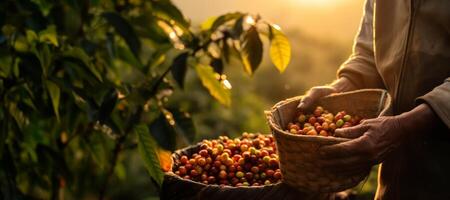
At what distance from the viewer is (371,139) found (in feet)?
5.55

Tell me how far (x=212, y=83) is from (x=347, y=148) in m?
1.06

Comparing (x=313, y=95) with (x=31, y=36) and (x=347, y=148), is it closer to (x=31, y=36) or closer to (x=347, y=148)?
(x=347, y=148)

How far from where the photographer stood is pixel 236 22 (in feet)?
8.39

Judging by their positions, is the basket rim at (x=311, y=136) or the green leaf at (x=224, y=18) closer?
the basket rim at (x=311, y=136)

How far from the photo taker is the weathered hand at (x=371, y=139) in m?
1.68

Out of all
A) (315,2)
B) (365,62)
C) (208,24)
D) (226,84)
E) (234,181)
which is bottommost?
(315,2)

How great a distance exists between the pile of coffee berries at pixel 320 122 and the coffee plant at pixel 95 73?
43cm

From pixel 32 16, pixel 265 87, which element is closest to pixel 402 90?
pixel 32 16

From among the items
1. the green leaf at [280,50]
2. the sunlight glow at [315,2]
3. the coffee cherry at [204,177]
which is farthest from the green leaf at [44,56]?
the sunlight glow at [315,2]

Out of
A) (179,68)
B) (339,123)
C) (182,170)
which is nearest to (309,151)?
(339,123)

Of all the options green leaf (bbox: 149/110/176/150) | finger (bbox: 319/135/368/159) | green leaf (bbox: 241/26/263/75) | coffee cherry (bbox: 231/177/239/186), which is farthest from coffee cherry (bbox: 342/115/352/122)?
green leaf (bbox: 149/110/176/150)

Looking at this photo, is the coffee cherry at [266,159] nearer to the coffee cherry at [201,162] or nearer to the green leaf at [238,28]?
the coffee cherry at [201,162]

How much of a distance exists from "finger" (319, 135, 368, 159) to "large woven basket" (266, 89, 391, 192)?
0.01m

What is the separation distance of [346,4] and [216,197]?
9341 millimetres
